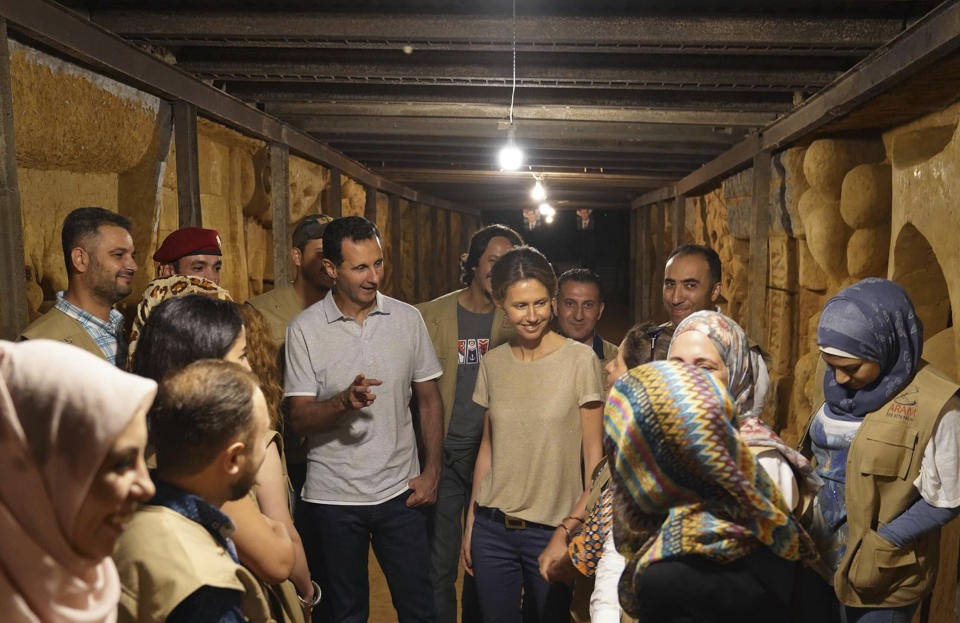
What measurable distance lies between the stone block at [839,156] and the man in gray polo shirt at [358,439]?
11.3ft

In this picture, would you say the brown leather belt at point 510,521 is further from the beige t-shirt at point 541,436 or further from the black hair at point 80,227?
the black hair at point 80,227

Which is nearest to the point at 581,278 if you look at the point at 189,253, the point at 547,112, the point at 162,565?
the point at 189,253

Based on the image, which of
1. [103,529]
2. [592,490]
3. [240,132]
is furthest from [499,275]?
[240,132]

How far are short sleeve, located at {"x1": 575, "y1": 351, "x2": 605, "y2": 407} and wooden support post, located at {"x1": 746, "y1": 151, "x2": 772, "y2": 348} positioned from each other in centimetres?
365

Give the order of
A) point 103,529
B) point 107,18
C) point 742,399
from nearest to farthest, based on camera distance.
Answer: point 103,529 < point 742,399 < point 107,18

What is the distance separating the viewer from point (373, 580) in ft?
14.3

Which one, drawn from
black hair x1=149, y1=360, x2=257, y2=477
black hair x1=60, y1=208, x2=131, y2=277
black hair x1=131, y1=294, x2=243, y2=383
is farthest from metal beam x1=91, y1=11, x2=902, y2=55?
black hair x1=149, y1=360, x2=257, y2=477

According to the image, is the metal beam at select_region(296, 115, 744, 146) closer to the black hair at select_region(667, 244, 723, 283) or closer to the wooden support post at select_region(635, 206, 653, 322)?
the black hair at select_region(667, 244, 723, 283)

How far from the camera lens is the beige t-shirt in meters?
2.51

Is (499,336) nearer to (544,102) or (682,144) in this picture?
(544,102)

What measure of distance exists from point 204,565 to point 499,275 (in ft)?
5.78

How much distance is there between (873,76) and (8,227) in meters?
4.01

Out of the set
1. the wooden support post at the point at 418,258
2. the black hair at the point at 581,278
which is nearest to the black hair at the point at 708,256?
the black hair at the point at 581,278

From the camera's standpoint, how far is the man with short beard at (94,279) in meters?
2.62
